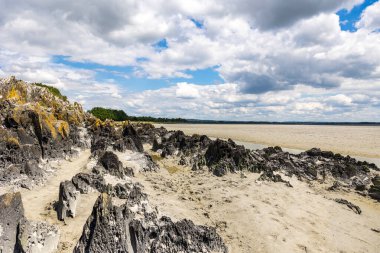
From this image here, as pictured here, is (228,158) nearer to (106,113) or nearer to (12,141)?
(12,141)

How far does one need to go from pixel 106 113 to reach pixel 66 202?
118 metres

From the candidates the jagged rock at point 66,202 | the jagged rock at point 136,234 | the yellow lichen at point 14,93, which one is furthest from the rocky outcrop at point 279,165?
the yellow lichen at point 14,93

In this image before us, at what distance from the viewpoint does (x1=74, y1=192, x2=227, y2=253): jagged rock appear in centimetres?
863

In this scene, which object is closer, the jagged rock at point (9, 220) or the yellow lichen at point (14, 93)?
the jagged rock at point (9, 220)

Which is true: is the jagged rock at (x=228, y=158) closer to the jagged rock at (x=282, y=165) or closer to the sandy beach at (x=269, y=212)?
the jagged rock at (x=282, y=165)

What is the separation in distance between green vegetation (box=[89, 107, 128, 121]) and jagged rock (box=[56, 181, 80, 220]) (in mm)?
104272

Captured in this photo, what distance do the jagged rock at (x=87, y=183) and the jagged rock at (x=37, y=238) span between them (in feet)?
14.2

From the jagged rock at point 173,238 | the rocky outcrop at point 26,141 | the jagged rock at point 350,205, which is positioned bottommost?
the jagged rock at point 350,205

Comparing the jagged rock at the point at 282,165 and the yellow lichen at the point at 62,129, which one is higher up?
the yellow lichen at the point at 62,129

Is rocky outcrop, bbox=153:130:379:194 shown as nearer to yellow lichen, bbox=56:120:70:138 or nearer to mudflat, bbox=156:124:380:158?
yellow lichen, bbox=56:120:70:138

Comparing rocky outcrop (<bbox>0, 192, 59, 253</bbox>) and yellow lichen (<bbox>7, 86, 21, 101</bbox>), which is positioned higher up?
yellow lichen (<bbox>7, 86, 21, 101</bbox>)

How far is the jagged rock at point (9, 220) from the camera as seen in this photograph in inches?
322

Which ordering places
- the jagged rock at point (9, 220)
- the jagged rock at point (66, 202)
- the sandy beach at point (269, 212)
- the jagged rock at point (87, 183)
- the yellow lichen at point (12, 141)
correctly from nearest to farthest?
the jagged rock at point (9, 220) → the jagged rock at point (66, 202) → the sandy beach at point (269, 212) → the jagged rock at point (87, 183) → the yellow lichen at point (12, 141)

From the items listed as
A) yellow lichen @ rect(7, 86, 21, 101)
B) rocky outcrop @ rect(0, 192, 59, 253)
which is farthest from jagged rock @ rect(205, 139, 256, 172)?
yellow lichen @ rect(7, 86, 21, 101)
